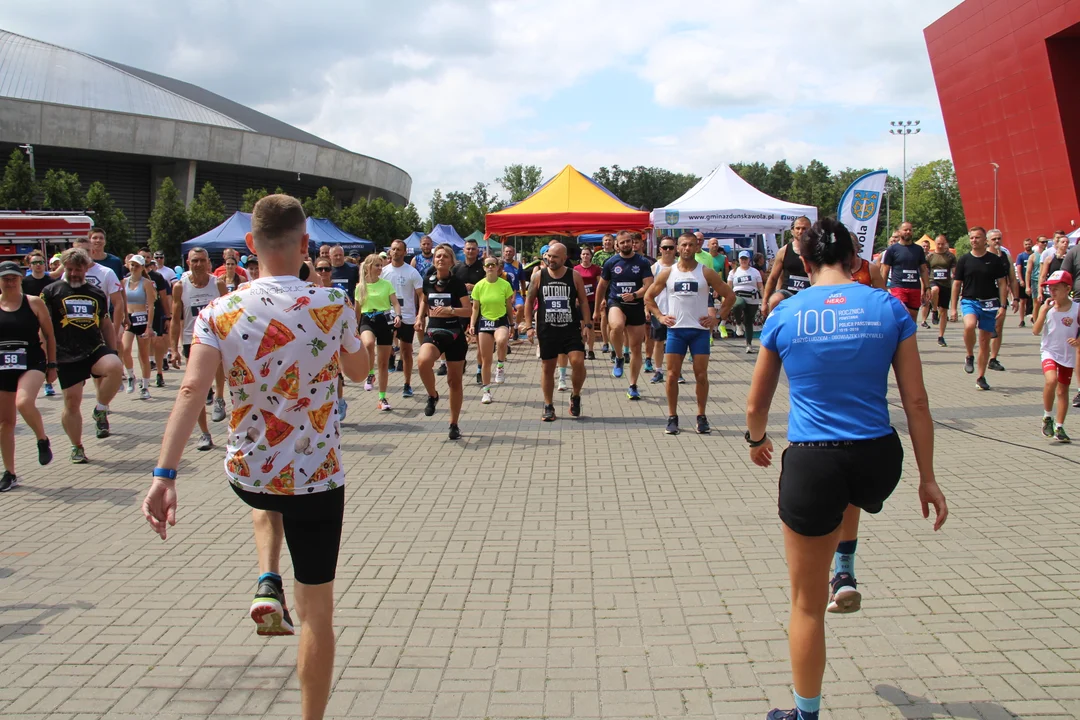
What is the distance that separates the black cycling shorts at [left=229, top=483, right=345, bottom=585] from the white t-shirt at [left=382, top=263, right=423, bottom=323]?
8.02 meters

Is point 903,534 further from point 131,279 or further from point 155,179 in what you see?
point 155,179

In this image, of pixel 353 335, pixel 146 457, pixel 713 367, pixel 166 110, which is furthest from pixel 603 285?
pixel 166 110

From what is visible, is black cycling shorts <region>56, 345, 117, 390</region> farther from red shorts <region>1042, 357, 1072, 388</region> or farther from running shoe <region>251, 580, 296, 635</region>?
red shorts <region>1042, 357, 1072, 388</region>

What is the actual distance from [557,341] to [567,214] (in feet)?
26.2

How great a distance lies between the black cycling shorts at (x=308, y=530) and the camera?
2.83 meters

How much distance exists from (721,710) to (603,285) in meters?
8.82

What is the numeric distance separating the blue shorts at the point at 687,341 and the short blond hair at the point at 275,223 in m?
6.02

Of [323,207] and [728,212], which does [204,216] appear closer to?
[323,207]

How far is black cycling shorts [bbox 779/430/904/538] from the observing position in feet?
9.50

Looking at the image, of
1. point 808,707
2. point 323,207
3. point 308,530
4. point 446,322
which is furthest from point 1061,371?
point 323,207

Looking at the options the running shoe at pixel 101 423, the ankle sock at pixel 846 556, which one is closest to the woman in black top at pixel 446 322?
the running shoe at pixel 101 423

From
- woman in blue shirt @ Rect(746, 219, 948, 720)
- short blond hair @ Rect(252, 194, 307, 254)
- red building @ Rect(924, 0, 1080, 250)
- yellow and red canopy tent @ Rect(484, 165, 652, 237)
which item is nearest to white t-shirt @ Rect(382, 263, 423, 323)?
yellow and red canopy tent @ Rect(484, 165, 652, 237)

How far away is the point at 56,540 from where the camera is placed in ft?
18.3

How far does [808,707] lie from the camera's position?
292 cm
